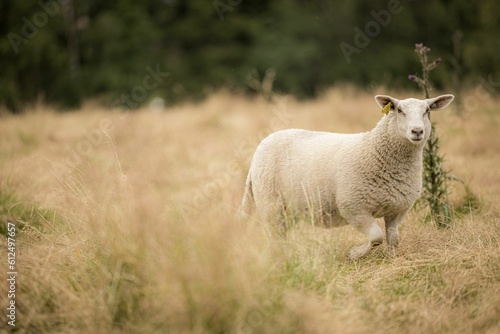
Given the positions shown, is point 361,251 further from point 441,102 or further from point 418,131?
point 441,102

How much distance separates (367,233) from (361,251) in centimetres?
14

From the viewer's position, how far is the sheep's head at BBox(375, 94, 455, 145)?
3410 millimetres

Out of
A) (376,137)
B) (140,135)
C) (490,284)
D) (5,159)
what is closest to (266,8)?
(140,135)

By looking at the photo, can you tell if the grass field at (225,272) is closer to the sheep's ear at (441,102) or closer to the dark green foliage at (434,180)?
the dark green foliage at (434,180)

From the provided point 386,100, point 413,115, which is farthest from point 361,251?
point 386,100

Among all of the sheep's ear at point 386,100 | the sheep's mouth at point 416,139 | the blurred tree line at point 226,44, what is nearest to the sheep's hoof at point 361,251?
the sheep's mouth at point 416,139

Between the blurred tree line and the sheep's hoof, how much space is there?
1181 centimetres

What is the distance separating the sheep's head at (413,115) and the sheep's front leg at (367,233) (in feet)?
2.12

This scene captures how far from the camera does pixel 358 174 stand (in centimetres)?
363

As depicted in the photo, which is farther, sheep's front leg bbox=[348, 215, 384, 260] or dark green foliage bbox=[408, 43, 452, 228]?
dark green foliage bbox=[408, 43, 452, 228]

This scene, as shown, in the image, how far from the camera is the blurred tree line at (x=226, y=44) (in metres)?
15.4

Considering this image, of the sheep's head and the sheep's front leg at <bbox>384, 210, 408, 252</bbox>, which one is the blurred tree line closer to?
the sheep's head

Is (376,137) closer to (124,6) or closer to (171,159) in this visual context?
(171,159)

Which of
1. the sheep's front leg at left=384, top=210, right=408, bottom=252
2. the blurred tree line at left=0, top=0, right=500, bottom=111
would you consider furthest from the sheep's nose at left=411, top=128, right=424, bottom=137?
the blurred tree line at left=0, top=0, right=500, bottom=111
